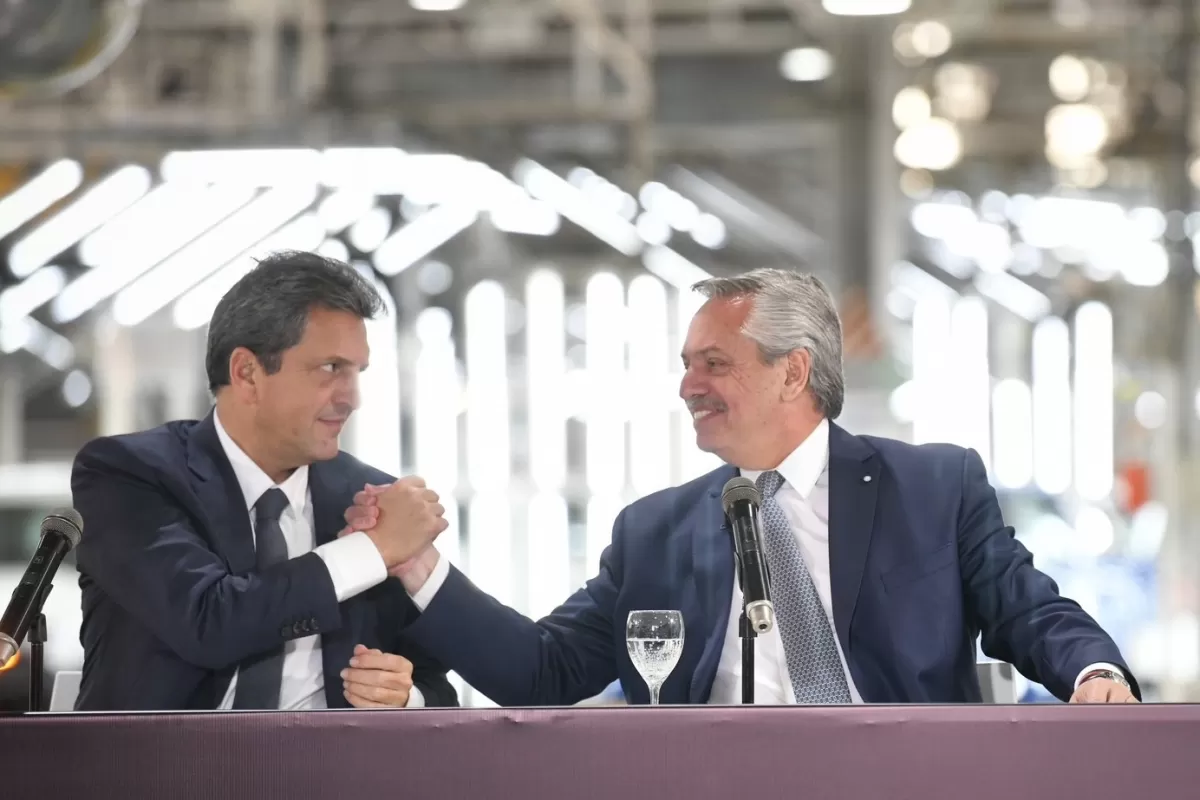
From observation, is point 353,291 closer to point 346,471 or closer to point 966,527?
point 346,471

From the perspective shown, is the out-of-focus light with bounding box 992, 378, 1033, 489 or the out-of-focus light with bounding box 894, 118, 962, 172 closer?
the out-of-focus light with bounding box 894, 118, 962, 172

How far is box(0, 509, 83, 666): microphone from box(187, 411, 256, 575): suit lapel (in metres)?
0.35

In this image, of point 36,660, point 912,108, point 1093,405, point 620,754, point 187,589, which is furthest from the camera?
point 1093,405

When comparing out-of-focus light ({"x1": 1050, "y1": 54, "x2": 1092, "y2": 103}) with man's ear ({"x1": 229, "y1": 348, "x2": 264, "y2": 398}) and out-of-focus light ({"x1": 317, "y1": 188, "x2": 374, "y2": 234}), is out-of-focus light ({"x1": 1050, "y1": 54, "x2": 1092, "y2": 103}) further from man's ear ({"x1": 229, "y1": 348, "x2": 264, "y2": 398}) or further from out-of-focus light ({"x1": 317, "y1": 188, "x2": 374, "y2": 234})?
man's ear ({"x1": 229, "y1": 348, "x2": 264, "y2": 398})

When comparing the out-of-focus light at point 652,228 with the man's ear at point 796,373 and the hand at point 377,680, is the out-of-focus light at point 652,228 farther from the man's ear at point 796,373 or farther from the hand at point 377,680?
the hand at point 377,680

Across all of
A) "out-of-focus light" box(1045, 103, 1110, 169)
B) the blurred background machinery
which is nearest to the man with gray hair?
the blurred background machinery

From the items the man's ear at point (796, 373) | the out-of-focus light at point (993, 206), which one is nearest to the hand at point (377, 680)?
the man's ear at point (796, 373)

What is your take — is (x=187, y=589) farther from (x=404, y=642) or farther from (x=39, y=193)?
(x=39, y=193)

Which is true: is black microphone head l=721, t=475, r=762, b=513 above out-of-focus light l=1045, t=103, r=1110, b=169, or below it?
below

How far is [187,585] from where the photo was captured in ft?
6.52

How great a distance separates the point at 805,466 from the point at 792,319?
211 mm

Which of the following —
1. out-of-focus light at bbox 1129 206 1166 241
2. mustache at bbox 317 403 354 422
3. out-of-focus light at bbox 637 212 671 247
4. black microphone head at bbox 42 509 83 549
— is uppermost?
out-of-focus light at bbox 1129 206 1166 241

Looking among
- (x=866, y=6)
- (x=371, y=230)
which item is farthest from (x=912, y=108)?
(x=371, y=230)

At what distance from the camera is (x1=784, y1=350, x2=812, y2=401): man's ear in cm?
224
